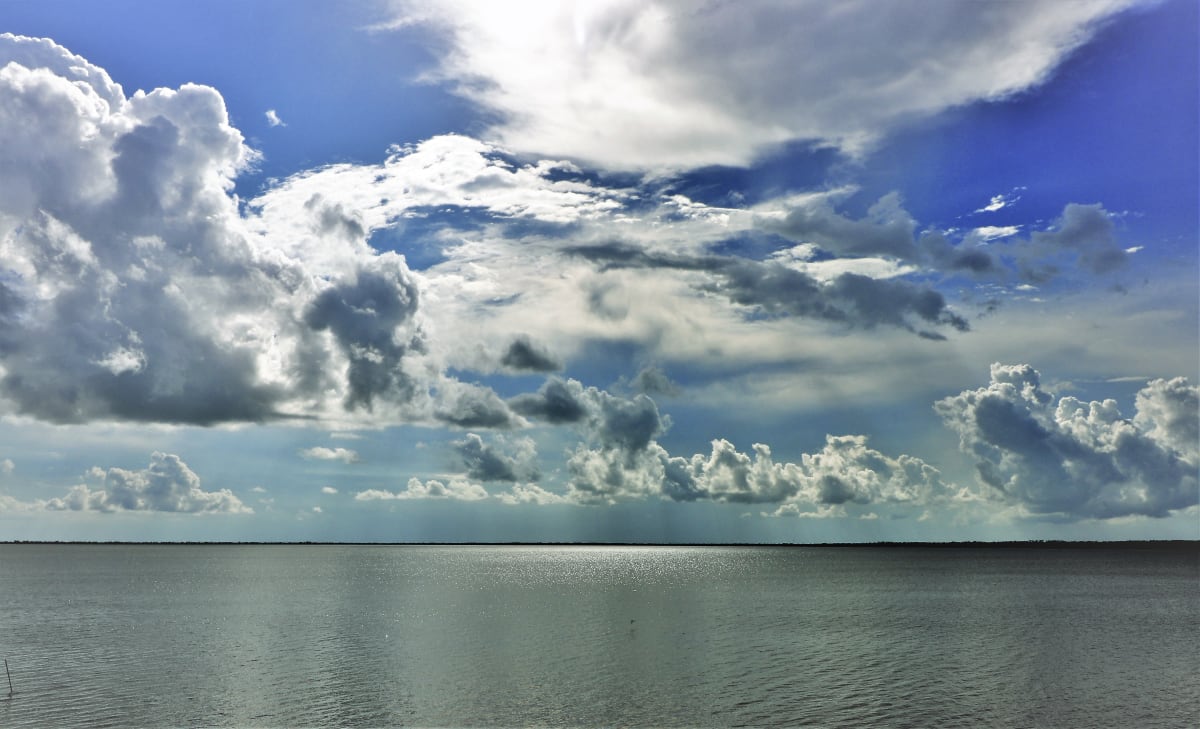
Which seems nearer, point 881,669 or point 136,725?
point 136,725

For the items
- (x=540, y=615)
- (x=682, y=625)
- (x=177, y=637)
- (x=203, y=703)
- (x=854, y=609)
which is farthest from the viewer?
(x=854, y=609)

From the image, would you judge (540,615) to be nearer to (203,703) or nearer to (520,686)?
(520,686)

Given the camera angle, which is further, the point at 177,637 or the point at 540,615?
the point at 540,615

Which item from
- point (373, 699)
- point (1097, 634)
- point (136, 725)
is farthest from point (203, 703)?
point (1097, 634)

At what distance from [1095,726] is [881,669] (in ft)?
69.8

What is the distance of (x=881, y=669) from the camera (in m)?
74.6

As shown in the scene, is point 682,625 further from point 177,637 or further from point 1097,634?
point 177,637

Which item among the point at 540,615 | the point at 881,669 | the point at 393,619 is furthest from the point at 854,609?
the point at 393,619

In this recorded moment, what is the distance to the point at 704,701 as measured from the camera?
61.6 m

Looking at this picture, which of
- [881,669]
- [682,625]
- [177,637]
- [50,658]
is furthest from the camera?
[682,625]

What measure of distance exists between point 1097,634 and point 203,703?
98.6 m

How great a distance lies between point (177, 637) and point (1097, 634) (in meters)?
110

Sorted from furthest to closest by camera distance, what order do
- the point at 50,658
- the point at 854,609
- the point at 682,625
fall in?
the point at 854,609
the point at 682,625
the point at 50,658

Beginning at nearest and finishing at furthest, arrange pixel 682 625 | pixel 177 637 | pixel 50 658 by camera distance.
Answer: pixel 50 658 < pixel 177 637 < pixel 682 625
